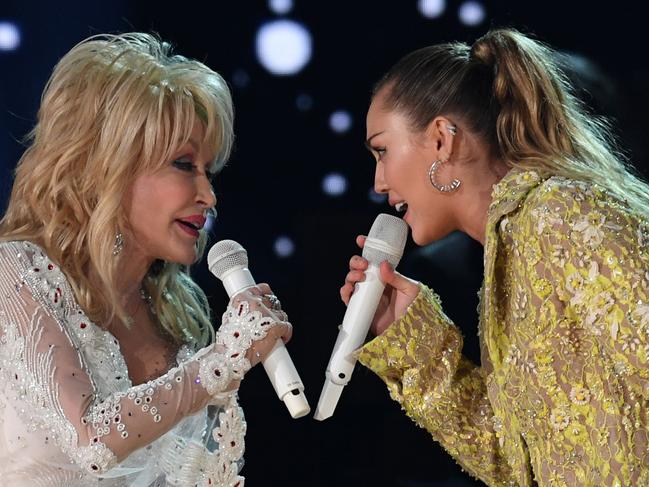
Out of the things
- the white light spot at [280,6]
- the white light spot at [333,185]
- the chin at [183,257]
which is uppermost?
the white light spot at [280,6]

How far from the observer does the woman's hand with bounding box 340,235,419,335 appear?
1764 millimetres

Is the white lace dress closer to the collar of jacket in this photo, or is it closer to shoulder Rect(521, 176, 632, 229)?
the collar of jacket

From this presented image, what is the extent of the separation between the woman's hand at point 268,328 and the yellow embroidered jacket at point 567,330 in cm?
15

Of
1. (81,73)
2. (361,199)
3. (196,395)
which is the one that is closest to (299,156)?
(361,199)

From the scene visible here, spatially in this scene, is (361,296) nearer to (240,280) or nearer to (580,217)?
(240,280)

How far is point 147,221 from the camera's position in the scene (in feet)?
6.48

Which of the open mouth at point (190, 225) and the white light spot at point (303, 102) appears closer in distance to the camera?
the open mouth at point (190, 225)

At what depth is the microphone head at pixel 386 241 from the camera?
1.77 meters

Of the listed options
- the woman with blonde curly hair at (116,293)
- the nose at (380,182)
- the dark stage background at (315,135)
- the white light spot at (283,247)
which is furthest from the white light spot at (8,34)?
the nose at (380,182)

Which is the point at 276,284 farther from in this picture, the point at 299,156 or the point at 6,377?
the point at 6,377

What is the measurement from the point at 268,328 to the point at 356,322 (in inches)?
6.1

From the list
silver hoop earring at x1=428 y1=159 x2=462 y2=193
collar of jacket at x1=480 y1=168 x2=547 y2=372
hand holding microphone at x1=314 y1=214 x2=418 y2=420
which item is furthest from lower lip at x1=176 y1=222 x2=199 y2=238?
collar of jacket at x1=480 y1=168 x2=547 y2=372

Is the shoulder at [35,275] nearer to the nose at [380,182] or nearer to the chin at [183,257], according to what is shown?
the chin at [183,257]

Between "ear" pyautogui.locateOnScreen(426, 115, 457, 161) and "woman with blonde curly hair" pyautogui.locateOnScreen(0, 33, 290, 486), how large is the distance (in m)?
0.39
